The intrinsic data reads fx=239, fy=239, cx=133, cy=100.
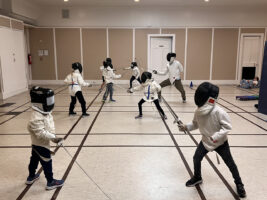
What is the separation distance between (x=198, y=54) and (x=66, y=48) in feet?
20.0

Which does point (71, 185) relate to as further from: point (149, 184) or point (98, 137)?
point (98, 137)

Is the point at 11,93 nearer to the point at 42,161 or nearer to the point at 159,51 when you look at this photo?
the point at 42,161

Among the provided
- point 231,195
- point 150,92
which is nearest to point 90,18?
point 150,92

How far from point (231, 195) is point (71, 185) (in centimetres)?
167

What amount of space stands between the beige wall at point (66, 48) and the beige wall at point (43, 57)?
12.2 inches

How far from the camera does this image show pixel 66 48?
10.9 m

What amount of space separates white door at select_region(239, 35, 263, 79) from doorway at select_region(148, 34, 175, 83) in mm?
3309

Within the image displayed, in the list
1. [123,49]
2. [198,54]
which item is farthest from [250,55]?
[123,49]

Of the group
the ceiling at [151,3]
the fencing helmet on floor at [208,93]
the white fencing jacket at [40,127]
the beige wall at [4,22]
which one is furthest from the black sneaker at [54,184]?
the ceiling at [151,3]

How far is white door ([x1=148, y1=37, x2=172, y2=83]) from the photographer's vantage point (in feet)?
36.2

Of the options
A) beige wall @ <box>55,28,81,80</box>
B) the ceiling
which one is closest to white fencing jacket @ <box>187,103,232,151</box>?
the ceiling

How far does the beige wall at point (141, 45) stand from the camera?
10.8m

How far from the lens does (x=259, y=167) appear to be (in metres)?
3.00

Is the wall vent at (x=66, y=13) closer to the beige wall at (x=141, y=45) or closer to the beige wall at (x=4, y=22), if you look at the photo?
the beige wall at (x=141, y=45)
